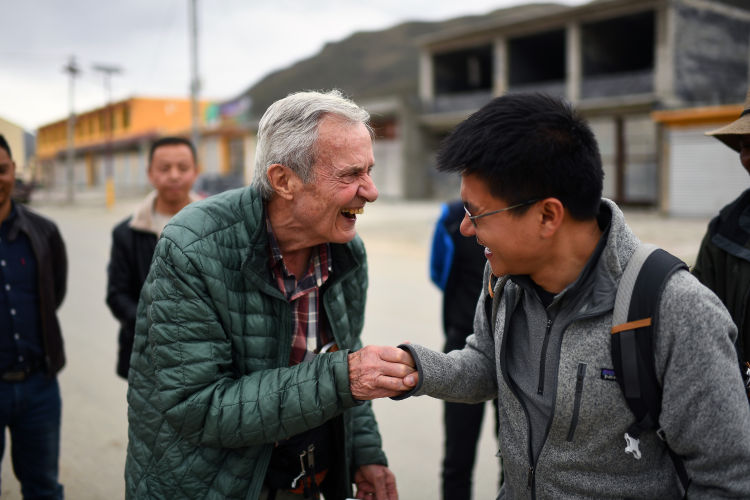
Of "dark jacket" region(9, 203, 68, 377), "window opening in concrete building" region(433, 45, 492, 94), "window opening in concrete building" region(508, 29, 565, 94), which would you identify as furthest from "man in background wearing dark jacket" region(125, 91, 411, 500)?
Result: "window opening in concrete building" region(433, 45, 492, 94)

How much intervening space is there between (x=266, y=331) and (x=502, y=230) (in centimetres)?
77

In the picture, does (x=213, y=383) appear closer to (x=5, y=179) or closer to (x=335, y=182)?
(x=335, y=182)

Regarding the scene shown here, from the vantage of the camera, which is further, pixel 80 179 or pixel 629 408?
pixel 80 179

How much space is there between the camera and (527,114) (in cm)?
145

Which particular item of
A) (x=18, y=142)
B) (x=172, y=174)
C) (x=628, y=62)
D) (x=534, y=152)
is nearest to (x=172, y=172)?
(x=172, y=174)

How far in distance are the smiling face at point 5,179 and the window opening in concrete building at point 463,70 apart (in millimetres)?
30283

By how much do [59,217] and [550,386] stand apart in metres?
25.8

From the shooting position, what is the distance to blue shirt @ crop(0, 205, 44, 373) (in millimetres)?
3012

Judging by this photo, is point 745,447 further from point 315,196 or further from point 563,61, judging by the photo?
point 563,61

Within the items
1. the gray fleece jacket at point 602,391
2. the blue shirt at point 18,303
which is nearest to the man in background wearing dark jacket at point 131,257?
the blue shirt at point 18,303

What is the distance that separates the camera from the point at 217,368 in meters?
1.75

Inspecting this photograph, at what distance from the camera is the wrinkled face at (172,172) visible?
391 centimetres

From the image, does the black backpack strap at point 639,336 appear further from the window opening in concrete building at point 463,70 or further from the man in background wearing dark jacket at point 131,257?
the window opening in concrete building at point 463,70

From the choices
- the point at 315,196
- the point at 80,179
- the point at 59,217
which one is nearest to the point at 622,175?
the point at 59,217
